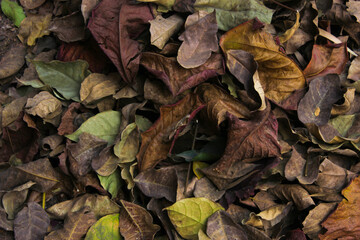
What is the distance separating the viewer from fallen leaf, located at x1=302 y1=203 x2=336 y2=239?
3.21 feet

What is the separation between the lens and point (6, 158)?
1071 mm

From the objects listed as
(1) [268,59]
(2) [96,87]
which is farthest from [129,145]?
(1) [268,59]

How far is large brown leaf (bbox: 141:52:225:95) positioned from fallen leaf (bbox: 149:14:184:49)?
4 cm

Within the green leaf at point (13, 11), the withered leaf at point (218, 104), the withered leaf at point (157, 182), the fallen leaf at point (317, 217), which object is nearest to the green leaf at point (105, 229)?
the withered leaf at point (157, 182)

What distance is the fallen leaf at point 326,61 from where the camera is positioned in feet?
3.48

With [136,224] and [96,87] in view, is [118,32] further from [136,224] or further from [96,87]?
[136,224]

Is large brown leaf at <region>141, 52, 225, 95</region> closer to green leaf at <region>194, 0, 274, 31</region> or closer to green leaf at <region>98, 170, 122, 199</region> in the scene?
green leaf at <region>194, 0, 274, 31</region>

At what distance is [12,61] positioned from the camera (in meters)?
1.19

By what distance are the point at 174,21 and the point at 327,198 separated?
0.60m

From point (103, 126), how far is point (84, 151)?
0.08 m

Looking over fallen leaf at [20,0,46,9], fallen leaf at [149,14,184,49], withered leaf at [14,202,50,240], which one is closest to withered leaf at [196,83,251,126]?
fallen leaf at [149,14,184,49]

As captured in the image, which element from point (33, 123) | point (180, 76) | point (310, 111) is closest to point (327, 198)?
point (310, 111)

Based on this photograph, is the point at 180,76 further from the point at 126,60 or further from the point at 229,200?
the point at 229,200

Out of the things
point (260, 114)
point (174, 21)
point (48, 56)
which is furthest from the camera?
point (48, 56)
